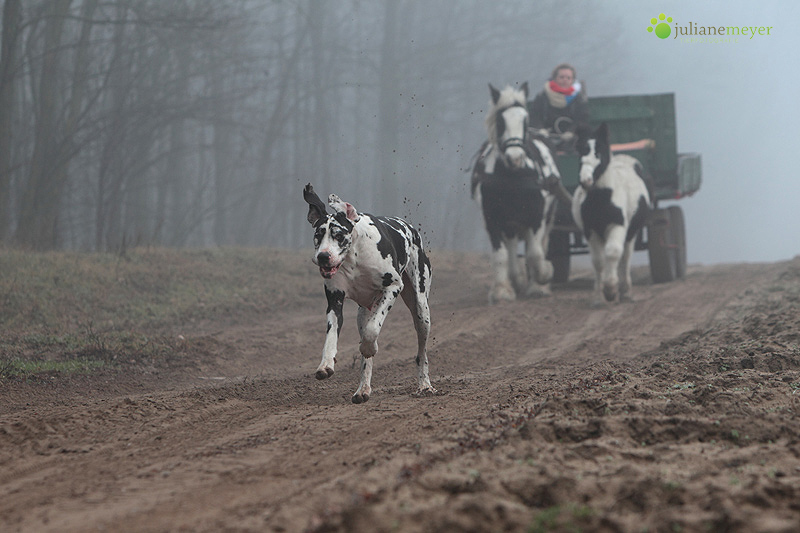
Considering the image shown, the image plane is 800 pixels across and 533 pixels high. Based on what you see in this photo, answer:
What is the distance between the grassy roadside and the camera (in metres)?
8.77

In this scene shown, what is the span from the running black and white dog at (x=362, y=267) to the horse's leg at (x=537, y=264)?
666 centimetres

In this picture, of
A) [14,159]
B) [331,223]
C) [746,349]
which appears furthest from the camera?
[14,159]

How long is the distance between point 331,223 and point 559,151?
10229 mm

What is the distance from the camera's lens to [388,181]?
31766 millimetres

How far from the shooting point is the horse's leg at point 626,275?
13352mm

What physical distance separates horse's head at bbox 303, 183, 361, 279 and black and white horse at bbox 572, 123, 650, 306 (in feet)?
23.3

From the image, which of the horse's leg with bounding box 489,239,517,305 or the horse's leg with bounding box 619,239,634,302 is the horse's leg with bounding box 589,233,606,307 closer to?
the horse's leg with bounding box 619,239,634,302

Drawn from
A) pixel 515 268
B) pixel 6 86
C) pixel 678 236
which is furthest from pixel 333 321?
pixel 6 86

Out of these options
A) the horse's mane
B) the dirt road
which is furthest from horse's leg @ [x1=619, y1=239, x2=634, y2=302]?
the dirt road

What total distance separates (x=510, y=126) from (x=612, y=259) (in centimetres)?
255

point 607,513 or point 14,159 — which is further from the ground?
point 14,159

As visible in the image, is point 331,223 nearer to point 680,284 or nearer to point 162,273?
point 162,273

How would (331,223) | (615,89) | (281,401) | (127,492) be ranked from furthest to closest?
(615,89)
(281,401)
(331,223)
(127,492)

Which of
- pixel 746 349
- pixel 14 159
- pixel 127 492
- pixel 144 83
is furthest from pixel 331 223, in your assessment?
pixel 144 83
